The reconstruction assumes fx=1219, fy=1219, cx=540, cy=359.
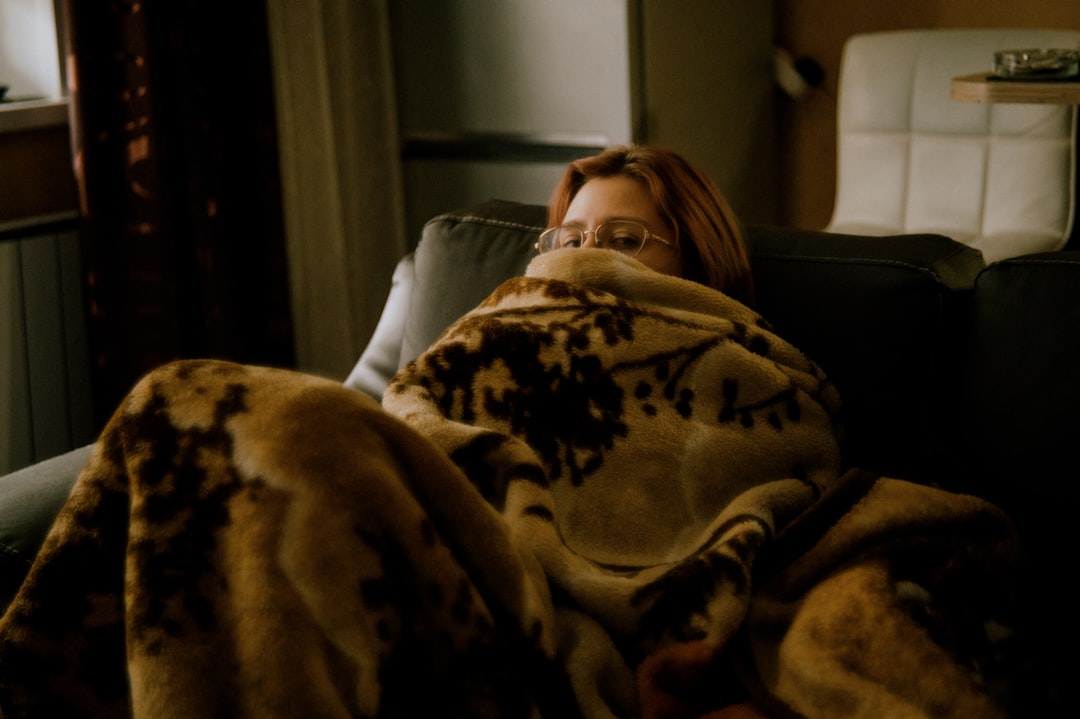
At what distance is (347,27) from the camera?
2.94 metres

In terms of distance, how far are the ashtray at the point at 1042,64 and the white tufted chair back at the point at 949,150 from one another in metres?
0.26

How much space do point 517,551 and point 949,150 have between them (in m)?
1.85

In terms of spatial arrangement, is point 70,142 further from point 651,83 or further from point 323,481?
point 323,481

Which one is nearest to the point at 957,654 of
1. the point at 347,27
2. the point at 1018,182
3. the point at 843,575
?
the point at 843,575

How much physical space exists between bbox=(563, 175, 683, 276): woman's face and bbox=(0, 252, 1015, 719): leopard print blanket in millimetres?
154

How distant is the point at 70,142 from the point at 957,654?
7.00 feet

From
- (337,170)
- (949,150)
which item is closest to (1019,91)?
(949,150)

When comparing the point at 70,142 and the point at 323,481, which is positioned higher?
the point at 70,142

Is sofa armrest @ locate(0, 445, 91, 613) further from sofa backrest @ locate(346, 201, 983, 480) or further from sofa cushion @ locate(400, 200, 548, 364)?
sofa backrest @ locate(346, 201, 983, 480)

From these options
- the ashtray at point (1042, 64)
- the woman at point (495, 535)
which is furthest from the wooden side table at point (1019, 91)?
the woman at point (495, 535)

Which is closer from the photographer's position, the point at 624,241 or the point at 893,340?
the point at 893,340

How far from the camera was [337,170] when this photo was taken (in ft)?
9.89

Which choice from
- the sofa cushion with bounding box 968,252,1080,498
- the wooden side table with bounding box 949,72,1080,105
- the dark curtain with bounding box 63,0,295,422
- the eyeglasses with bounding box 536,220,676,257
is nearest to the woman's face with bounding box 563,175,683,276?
the eyeglasses with bounding box 536,220,676,257

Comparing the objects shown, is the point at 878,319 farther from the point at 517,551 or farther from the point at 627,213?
the point at 517,551
